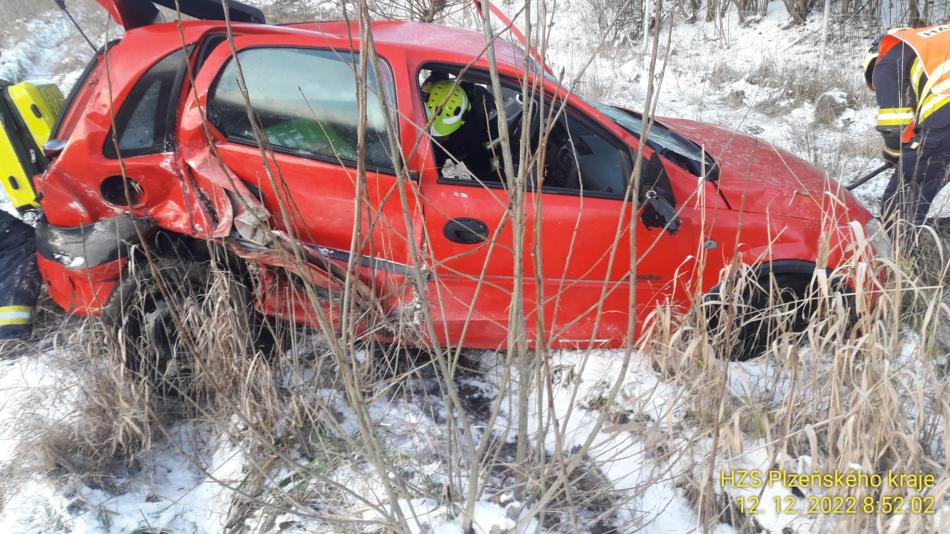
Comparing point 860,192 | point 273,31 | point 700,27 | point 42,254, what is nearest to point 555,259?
point 273,31

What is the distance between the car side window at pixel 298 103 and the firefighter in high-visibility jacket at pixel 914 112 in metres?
2.39

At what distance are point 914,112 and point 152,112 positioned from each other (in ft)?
12.1

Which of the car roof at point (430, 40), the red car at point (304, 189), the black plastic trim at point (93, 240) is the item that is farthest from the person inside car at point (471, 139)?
the black plastic trim at point (93, 240)

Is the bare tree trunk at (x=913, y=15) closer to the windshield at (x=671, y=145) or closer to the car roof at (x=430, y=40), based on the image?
the windshield at (x=671, y=145)

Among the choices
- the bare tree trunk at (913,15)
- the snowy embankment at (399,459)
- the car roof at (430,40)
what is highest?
the bare tree trunk at (913,15)

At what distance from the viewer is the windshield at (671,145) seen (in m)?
2.51

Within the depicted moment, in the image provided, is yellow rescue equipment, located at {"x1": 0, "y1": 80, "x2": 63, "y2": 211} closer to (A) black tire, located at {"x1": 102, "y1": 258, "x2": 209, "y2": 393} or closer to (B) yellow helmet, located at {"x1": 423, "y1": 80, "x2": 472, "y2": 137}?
(A) black tire, located at {"x1": 102, "y1": 258, "x2": 209, "y2": 393}

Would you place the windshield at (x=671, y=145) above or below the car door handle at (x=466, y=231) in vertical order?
above

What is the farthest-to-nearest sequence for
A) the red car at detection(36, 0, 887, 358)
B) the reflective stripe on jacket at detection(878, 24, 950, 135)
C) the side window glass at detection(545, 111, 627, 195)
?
the reflective stripe on jacket at detection(878, 24, 950, 135) → the side window glass at detection(545, 111, 627, 195) → the red car at detection(36, 0, 887, 358)

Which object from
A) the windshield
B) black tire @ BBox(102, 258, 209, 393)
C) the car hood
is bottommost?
black tire @ BBox(102, 258, 209, 393)

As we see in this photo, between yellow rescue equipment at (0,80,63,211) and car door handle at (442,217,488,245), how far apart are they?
176cm

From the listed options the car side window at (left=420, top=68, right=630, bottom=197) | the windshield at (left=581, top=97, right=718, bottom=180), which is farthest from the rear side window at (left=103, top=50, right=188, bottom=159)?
the windshield at (left=581, top=97, right=718, bottom=180)

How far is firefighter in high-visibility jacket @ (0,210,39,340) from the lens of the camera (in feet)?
8.00

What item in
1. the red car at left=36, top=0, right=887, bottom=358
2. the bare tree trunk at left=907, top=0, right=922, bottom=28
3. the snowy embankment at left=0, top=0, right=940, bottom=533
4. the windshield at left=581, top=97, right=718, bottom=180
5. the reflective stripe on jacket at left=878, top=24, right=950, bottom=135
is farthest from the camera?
the bare tree trunk at left=907, top=0, right=922, bottom=28
